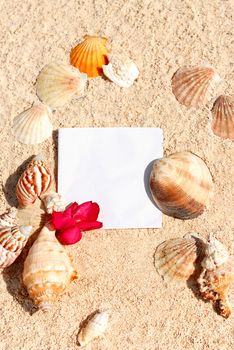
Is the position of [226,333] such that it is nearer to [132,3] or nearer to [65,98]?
[65,98]

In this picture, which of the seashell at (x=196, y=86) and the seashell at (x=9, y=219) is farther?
the seashell at (x=196, y=86)

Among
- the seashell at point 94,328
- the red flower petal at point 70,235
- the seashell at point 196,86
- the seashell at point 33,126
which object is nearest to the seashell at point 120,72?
the seashell at point 196,86

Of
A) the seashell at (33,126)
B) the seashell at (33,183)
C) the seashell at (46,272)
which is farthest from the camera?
the seashell at (33,126)

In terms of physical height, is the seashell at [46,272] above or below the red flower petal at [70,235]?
below

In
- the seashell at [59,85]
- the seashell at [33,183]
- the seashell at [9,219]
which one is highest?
the seashell at [59,85]

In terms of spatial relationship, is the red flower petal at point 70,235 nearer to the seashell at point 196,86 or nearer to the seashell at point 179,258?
the seashell at point 179,258

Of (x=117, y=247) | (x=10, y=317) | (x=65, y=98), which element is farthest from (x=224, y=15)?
(x=10, y=317)

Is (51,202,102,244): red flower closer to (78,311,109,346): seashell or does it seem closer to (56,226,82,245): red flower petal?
(56,226,82,245): red flower petal
